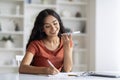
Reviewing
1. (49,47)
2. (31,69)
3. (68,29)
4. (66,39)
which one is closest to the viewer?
(31,69)

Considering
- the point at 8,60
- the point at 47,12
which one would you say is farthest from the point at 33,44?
the point at 8,60

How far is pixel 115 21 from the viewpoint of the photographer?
15.7ft

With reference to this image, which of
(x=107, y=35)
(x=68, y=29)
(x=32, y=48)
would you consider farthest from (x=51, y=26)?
(x=107, y=35)

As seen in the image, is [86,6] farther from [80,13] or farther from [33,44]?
[33,44]

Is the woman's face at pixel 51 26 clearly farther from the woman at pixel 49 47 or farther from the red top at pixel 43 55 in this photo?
the red top at pixel 43 55

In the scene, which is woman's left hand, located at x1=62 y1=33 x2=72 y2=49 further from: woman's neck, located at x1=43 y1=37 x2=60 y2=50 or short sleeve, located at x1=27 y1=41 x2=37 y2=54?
short sleeve, located at x1=27 y1=41 x2=37 y2=54

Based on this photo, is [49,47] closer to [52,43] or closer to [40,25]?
[52,43]

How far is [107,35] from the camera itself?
4.78 metres

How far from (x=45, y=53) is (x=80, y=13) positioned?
3.24 meters

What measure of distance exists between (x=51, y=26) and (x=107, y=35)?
3.05 metres

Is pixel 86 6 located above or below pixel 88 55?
above

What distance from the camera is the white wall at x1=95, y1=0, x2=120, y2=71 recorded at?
4746 mm

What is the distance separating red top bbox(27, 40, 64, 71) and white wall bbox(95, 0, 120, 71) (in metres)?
2.87

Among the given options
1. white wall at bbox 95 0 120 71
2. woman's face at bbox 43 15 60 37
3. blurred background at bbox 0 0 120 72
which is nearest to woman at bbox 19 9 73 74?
woman's face at bbox 43 15 60 37
